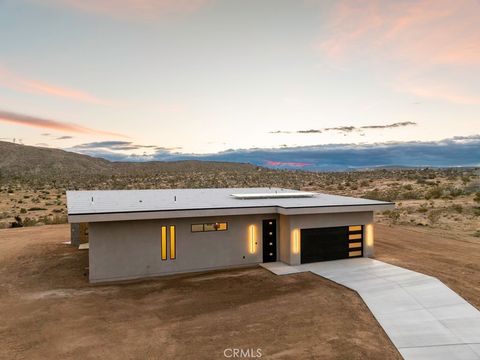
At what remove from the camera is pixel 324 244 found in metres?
17.9

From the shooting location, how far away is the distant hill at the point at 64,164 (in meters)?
118

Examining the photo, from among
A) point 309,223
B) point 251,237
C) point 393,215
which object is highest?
point 309,223

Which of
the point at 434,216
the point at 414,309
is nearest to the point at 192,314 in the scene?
the point at 414,309

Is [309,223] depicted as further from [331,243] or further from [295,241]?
[331,243]

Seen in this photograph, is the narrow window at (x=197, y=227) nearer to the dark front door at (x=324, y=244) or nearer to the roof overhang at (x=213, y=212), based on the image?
the roof overhang at (x=213, y=212)

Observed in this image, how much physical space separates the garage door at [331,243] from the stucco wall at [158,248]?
242 cm

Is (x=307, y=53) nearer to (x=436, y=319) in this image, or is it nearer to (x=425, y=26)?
(x=425, y=26)

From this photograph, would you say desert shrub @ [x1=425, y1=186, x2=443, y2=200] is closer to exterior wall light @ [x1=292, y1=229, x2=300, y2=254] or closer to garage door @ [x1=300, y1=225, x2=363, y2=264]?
garage door @ [x1=300, y1=225, x2=363, y2=264]

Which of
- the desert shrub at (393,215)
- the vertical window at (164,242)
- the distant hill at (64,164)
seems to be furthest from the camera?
the distant hill at (64,164)

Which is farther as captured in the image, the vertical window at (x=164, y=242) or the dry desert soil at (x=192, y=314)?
the vertical window at (x=164, y=242)

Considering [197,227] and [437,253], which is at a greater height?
[197,227]

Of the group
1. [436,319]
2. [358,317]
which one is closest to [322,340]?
[358,317]

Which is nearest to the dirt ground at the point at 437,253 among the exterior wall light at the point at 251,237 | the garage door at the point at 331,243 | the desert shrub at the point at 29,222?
the garage door at the point at 331,243

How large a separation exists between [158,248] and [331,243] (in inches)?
357
